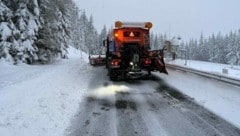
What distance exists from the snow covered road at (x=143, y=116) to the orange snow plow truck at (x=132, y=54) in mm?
4545

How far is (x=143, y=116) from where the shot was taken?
966cm

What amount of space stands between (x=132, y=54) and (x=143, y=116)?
9.25m

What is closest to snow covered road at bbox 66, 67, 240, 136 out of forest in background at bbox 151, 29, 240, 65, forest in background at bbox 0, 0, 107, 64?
forest in background at bbox 0, 0, 107, 64

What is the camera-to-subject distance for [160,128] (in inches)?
332

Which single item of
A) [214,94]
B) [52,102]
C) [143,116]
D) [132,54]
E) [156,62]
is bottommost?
[143,116]

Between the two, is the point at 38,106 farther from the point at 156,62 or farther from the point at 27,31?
the point at 27,31

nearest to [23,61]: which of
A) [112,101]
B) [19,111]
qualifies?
[112,101]

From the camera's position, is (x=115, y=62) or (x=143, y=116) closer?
(x=143, y=116)

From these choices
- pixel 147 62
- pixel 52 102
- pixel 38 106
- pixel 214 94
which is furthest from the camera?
pixel 147 62

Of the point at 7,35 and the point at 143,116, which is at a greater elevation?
the point at 7,35

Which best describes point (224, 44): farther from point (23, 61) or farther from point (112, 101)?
point (112, 101)

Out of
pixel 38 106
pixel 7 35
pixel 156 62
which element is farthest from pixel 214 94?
pixel 7 35

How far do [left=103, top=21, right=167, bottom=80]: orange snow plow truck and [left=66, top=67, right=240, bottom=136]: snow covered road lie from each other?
454cm

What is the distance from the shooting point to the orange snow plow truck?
18344 mm
